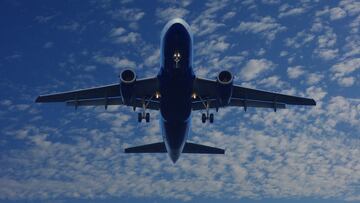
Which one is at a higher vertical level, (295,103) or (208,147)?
(295,103)

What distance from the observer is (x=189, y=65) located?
3030 cm

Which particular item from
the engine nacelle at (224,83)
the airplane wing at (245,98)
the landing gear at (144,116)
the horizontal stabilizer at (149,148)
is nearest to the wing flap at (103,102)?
the landing gear at (144,116)

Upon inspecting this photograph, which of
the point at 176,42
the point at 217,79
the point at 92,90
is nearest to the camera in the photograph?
the point at 176,42

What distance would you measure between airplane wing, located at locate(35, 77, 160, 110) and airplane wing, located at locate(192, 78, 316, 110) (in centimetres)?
343

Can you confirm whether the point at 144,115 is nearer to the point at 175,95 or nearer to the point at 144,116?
the point at 144,116

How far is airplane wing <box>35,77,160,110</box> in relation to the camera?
1352 inches

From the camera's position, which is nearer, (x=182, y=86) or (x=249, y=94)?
(x=182, y=86)

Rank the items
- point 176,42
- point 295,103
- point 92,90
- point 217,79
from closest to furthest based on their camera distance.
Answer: point 176,42 → point 217,79 → point 92,90 → point 295,103

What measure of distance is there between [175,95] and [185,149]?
12.8 m

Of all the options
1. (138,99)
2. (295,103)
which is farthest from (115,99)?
(295,103)

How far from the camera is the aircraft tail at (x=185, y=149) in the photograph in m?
42.1

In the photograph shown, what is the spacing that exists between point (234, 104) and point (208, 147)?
516 cm

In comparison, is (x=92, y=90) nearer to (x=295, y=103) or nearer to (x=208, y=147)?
(x=208, y=147)

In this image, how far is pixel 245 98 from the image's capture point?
125ft
